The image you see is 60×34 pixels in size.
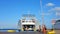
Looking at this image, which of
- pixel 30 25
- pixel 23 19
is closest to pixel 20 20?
pixel 23 19

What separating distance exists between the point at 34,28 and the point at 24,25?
4.47m

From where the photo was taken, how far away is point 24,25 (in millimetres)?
62281

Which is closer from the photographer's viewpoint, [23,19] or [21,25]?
[21,25]

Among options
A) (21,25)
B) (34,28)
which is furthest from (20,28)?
(34,28)

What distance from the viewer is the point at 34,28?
61094 mm

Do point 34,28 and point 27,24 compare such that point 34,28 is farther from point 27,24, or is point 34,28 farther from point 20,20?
point 20,20

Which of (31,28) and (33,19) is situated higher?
(33,19)

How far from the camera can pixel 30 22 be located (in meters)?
64.1

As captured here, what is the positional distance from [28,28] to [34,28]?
3622mm

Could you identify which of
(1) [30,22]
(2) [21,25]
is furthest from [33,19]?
(2) [21,25]

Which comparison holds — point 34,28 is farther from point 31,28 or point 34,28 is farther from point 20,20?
point 20,20

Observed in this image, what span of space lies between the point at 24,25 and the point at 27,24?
141 centimetres

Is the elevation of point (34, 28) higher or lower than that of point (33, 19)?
lower

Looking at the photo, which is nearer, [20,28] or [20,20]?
[20,28]
